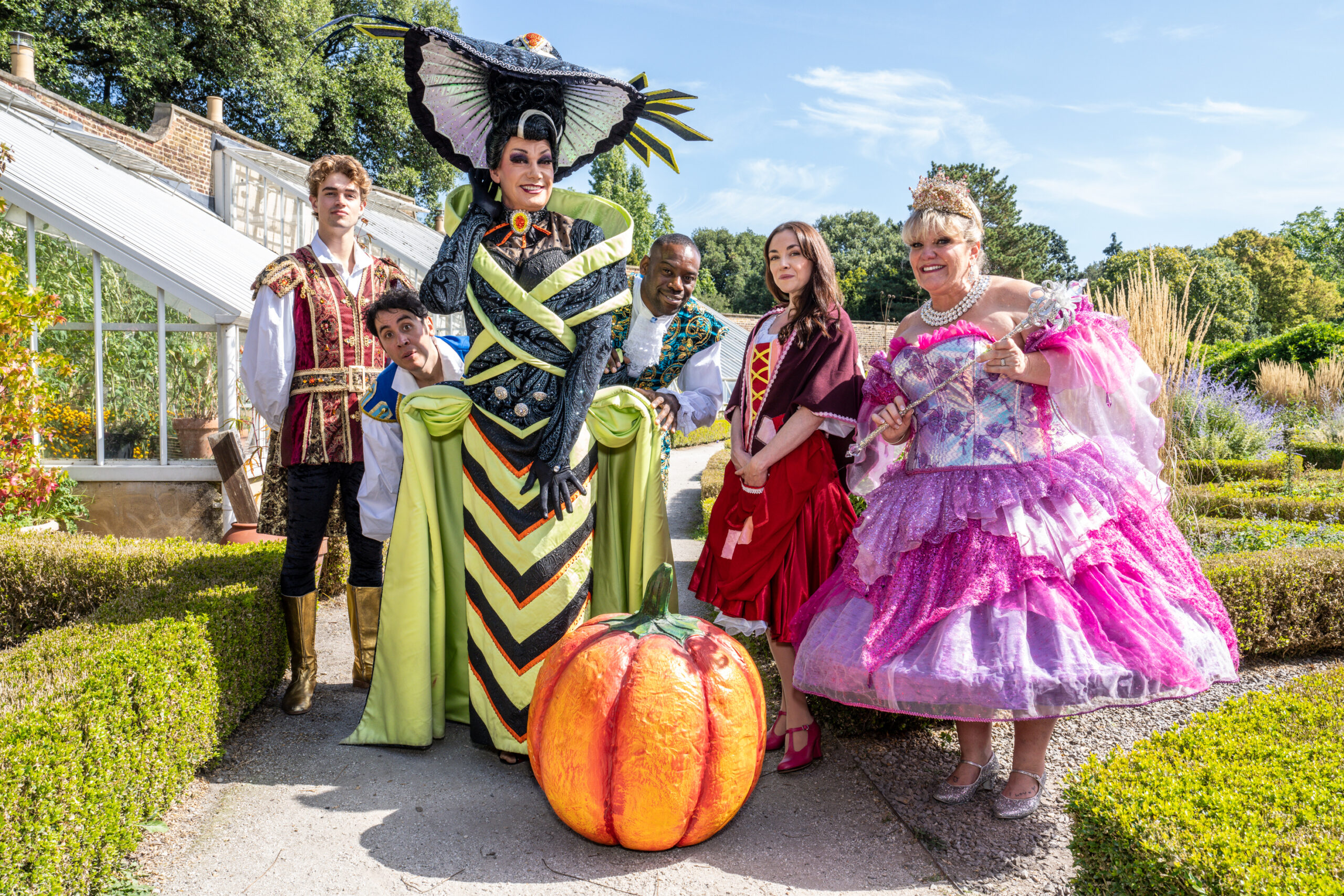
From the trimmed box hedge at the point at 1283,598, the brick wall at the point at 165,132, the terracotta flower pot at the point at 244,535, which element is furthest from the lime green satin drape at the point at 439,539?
the brick wall at the point at 165,132

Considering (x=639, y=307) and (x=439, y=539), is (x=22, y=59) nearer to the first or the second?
(x=439, y=539)

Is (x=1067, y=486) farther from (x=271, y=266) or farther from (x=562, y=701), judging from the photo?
(x=271, y=266)

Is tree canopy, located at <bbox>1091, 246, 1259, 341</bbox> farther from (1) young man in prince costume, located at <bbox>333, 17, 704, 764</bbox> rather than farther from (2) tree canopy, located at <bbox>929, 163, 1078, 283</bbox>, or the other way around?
(1) young man in prince costume, located at <bbox>333, 17, 704, 764</bbox>

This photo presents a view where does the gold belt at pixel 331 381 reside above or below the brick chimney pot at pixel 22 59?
below

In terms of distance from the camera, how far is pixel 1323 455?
417 inches

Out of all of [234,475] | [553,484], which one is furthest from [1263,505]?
[234,475]

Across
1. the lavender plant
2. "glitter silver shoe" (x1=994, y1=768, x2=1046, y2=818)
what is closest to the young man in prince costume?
"glitter silver shoe" (x1=994, y1=768, x2=1046, y2=818)

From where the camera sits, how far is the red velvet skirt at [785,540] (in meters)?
3.13

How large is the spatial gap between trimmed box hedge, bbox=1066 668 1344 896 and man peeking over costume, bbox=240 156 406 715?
10.5 feet

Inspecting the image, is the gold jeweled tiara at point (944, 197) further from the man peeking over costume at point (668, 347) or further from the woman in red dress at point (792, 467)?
the man peeking over costume at point (668, 347)

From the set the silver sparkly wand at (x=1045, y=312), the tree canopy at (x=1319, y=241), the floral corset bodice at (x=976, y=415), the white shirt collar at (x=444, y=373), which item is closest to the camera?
the silver sparkly wand at (x=1045, y=312)

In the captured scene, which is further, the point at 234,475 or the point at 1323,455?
the point at 1323,455

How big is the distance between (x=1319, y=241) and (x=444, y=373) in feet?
237

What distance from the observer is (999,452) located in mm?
2902
